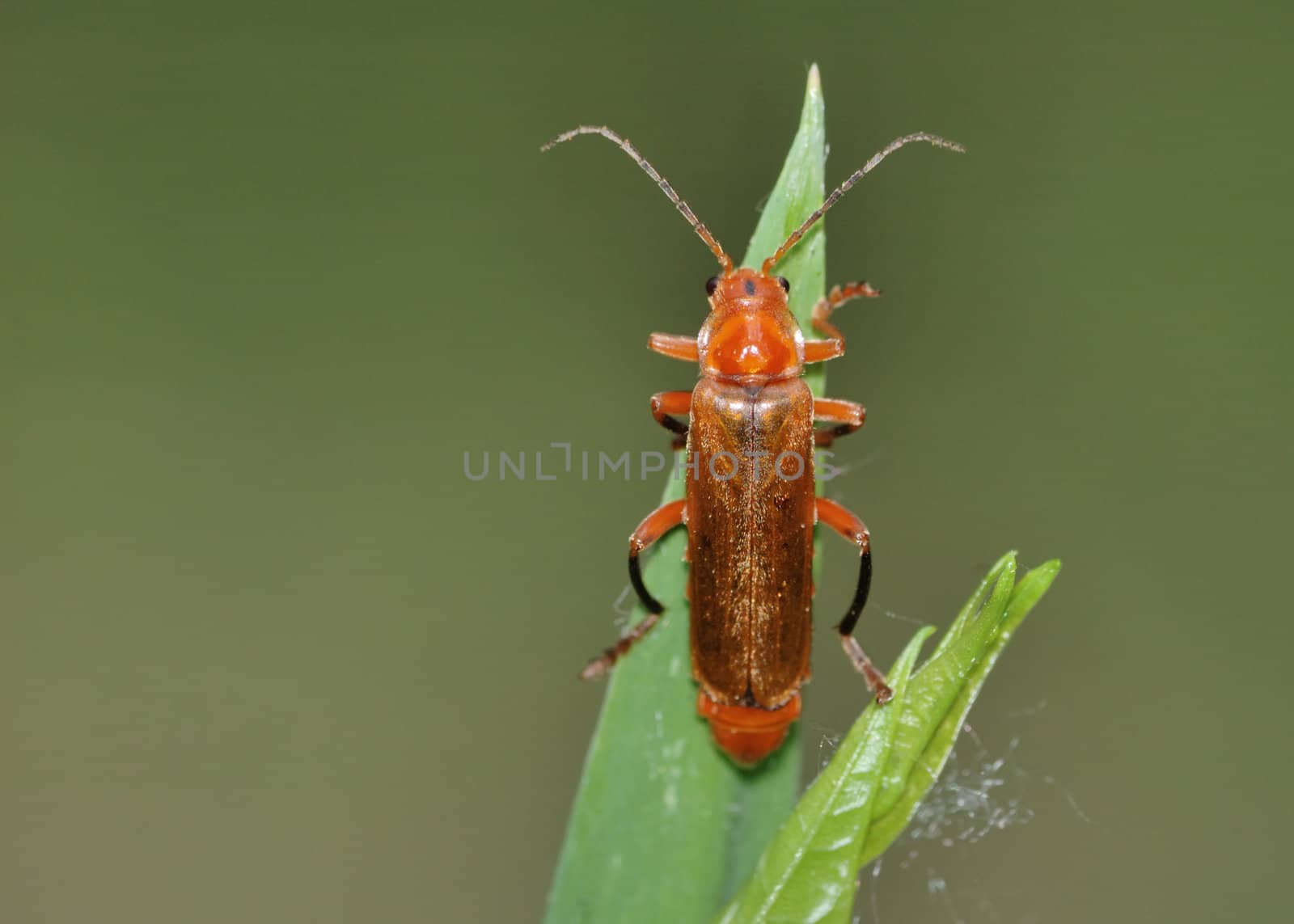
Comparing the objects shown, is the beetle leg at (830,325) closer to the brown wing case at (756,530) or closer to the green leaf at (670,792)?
the brown wing case at (756,530)

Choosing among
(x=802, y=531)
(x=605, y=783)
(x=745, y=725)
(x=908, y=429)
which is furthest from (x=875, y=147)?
(x=605, y=783)

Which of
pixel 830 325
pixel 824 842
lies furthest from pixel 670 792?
pixel 830 325

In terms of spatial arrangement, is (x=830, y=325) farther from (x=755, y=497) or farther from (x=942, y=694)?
(x=942, y=694)

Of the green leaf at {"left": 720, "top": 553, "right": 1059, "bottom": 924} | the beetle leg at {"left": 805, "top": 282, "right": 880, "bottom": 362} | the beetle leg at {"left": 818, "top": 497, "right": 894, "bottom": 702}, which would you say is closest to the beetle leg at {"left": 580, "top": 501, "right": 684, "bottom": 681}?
the beetle leg at {"left": 818, "top": 497, "right": 894, "bottom": 702}

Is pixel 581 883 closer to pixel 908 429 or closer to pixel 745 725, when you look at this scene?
pixel 745 725

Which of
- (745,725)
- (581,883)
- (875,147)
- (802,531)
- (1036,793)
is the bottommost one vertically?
(1036,793)

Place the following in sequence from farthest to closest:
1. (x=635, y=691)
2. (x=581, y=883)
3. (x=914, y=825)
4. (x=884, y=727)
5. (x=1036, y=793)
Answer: (x=1036, y=793) → (x=914, y=825) → (x=635, y=691) → (x=581, y=883) → (x=884, y=727)

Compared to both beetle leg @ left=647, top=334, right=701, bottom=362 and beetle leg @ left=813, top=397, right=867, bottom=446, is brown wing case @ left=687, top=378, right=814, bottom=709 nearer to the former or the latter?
beetle leg @ left=813, top=397, right=867, bottom=446
